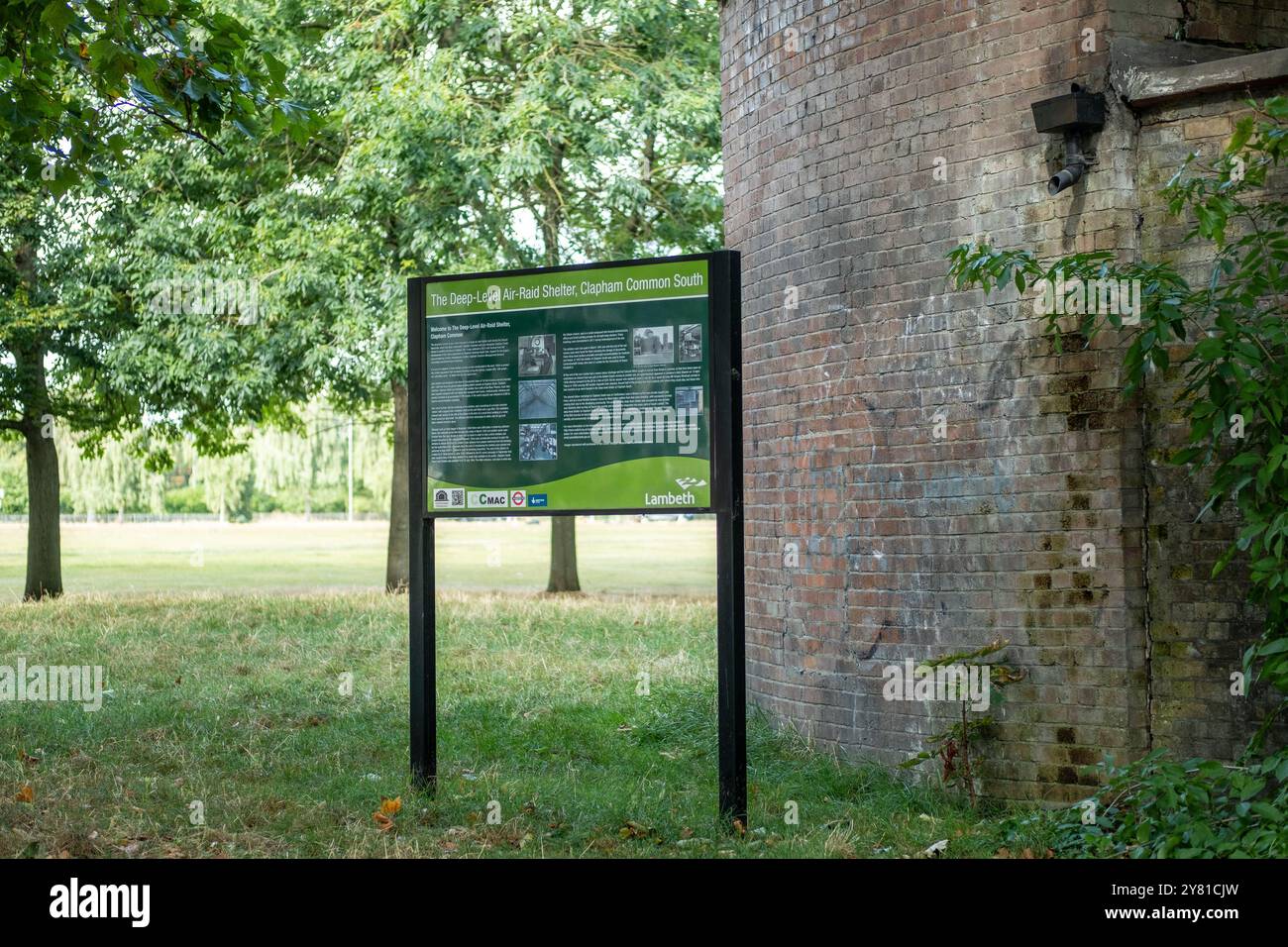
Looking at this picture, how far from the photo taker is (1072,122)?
694 centimetres

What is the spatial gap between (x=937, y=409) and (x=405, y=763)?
420 centimetres

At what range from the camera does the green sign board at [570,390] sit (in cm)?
691

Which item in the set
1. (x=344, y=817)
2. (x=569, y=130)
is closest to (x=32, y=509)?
(x=569, y=130)

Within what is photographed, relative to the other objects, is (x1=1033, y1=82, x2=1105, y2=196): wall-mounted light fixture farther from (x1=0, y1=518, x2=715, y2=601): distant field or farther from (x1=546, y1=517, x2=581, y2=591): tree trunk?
(x1=546, y1=517, x2=581, y2=591): tree trunk

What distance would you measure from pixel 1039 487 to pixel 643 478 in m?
2.27

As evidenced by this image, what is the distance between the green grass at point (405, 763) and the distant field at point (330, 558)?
8.34 meters

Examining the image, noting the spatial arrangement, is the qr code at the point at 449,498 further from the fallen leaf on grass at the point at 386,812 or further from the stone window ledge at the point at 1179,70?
the stone window ledge at the point at 1179,70

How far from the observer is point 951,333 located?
24.8 feet

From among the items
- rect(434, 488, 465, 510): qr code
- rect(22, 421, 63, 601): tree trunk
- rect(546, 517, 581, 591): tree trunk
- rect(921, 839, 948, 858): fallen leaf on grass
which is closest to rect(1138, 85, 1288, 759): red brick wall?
rect(921, 839, 948, 858): fallen leaf on grass

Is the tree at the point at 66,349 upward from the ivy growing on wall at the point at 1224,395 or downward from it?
upward

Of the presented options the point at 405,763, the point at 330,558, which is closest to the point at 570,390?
the point at 405,763

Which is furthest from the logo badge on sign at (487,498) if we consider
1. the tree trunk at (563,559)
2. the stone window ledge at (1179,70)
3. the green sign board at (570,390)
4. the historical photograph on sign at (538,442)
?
the tree trunk at (563,559)

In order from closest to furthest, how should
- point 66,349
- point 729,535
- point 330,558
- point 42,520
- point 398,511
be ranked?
point 729,535 → point 66,349 → point 42,520 → point 398,511 → point 330,558

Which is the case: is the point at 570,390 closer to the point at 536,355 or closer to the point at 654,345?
the point at 536,355
